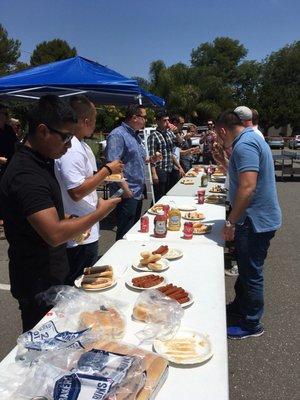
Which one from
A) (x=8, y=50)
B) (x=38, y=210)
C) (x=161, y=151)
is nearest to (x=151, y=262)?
(x=38, y=210)

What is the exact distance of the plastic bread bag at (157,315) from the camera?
165cm

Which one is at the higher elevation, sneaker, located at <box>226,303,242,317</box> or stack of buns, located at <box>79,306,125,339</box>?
stack of buns, located at <box>79,306,125,339</box>

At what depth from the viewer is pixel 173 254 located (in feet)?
8.65

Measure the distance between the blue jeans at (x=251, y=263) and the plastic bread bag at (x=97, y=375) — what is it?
161 cm

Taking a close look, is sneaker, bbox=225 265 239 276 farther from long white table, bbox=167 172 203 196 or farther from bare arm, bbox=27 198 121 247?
bare arm, bbox=27 198 121 247

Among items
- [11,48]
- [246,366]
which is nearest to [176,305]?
[246,366]

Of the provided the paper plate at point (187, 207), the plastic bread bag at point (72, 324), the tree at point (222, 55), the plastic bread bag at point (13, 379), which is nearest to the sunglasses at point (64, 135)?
the plastic bread bag at point (72, 324)

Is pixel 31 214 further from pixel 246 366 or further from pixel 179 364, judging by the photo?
pixel 246 366

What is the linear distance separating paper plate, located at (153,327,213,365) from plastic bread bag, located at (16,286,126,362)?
0.22 meters

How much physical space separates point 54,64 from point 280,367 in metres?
4.74

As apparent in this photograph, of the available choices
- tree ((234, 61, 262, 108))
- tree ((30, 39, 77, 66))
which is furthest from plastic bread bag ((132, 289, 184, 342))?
tree ((234, 61, 262, 108))

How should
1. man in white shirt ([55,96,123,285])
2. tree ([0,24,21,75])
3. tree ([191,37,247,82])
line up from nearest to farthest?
man in white shirt ([55,96,123,285]) → tree ([0,24,21,75]) → tree ([191,37,247,82])

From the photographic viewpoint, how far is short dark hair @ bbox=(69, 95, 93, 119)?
8.31 feet

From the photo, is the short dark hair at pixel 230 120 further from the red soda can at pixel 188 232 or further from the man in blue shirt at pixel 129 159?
the man in blue shirt at pixel 129 159
